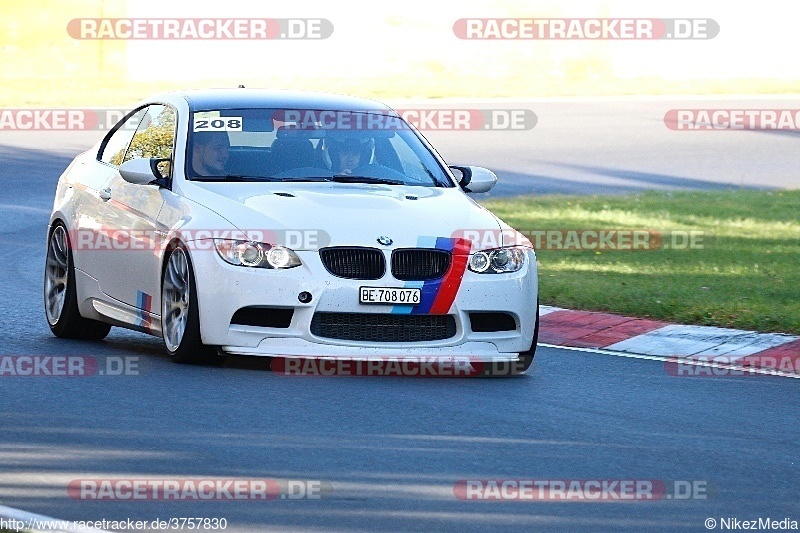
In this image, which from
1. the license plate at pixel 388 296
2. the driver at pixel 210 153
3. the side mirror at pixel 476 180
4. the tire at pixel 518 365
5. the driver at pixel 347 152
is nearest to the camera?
the license plate at pixel 388 296

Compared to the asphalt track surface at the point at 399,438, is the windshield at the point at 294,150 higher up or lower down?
higher up

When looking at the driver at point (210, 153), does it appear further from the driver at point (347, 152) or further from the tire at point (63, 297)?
the tire at point (63, 297)

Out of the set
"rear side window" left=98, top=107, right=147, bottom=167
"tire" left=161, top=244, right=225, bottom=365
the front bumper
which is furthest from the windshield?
the front bumper

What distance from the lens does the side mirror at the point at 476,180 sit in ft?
36.2

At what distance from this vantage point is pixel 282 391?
30.6 ft

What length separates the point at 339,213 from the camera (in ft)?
32.3

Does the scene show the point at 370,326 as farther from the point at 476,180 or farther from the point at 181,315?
the point at 476,180

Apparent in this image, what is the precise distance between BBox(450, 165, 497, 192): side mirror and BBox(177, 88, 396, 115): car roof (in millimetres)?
683

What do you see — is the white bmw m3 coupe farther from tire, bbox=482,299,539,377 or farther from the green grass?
the green grass

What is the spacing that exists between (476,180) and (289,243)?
1838 millimetres

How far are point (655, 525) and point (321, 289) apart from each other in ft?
11.1

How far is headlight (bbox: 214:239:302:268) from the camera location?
9586 mm

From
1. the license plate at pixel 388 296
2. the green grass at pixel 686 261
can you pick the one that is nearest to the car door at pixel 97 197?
the license plate at pixel 388 296

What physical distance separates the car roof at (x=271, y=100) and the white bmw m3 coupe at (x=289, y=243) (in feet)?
0.06
